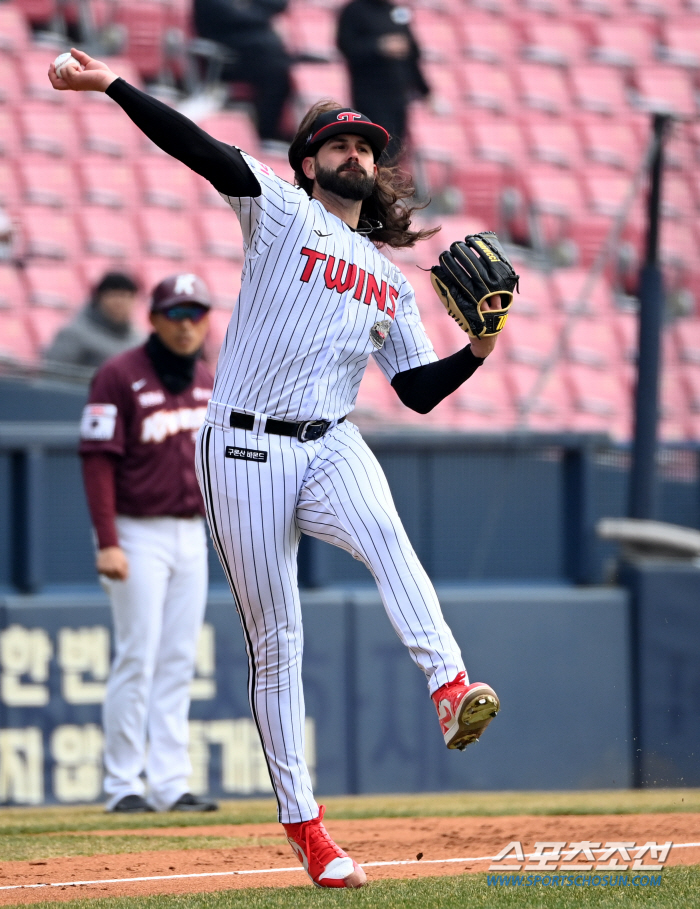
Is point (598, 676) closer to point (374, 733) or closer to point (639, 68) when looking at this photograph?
point (374, 733)

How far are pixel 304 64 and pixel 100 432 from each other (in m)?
5.43

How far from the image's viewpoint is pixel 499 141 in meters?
10.6

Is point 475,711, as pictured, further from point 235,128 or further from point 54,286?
point 235,128

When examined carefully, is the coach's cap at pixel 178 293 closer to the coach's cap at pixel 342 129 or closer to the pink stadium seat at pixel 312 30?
the coach's cap at pixel 342 129

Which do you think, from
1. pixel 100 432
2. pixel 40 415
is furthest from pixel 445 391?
pixel 40 415

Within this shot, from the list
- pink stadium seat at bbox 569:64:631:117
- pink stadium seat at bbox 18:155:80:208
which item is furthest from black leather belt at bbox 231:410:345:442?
pink stadium seat at bbox 569:64:631:117

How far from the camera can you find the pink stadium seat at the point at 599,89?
435 inches

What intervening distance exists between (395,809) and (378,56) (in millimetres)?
6083

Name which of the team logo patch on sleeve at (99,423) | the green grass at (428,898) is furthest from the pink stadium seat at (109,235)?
the green grass at (428,898)

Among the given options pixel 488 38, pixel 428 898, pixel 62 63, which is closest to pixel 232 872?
pixel 428 898

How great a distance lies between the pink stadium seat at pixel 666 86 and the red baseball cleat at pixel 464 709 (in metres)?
8.89

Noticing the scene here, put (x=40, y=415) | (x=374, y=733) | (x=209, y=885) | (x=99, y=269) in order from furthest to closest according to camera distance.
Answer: (x=99, y=269)
(x=40, y=415)
(x=374, y=733)
(x=209, y=885)

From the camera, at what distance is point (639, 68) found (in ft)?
37.2

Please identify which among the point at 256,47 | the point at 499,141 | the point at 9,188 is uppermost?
the point at 256,47
